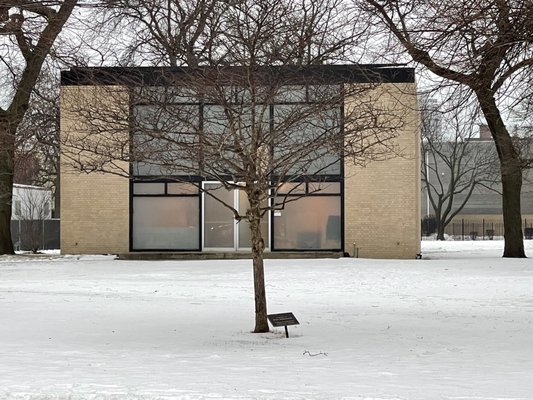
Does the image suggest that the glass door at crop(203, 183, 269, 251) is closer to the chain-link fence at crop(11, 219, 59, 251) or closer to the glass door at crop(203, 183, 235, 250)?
the glass door at crop(203, 183, 235, 250)

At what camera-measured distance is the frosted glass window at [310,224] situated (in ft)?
94.5

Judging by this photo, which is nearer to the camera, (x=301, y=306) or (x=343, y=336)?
(x=343, y=336)

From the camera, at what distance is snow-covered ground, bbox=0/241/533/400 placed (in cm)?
856

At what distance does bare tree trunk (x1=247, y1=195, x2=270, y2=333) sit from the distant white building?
29944mm

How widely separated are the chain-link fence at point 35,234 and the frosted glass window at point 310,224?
12335mm

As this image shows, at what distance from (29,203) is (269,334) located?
31788 millimetres

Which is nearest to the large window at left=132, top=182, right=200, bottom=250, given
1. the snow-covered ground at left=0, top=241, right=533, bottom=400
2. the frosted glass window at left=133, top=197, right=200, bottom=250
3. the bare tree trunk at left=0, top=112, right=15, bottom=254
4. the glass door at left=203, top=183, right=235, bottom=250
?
the frosted glass window at left=133, top=197, right=200, bottom=250

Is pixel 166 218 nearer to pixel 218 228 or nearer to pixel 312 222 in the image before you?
pixel 218 228

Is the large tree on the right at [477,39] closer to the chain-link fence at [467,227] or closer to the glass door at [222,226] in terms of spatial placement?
the glass door at [222,226]

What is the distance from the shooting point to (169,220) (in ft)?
96.2

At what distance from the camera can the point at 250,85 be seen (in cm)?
1169

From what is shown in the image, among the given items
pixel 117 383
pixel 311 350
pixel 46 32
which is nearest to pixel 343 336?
pixel 311 350

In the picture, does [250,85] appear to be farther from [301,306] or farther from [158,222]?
[158,222]

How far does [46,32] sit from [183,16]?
5319mm
